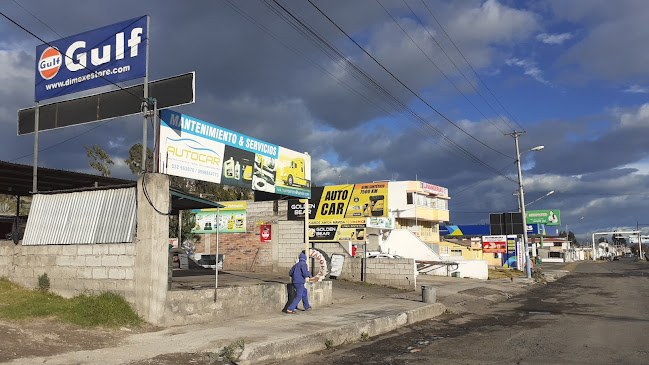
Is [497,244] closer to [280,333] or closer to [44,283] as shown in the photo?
[280,333]

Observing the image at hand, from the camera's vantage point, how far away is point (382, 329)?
12.8 metres

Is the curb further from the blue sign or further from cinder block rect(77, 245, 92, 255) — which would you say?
the blue sign

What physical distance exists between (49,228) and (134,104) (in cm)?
388

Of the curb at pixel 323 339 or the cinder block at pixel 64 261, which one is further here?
the cinder block at pixel 64 261

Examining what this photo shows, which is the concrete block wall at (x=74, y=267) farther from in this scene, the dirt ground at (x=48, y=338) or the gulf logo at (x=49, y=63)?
the gulf logo at (x=49, y=63)

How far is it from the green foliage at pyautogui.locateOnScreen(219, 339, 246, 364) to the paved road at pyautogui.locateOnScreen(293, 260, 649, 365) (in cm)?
116

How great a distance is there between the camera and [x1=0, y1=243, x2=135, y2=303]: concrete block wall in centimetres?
1159

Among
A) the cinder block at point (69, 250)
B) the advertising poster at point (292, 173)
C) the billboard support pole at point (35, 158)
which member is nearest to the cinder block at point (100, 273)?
the cinder block at point (69, 250)

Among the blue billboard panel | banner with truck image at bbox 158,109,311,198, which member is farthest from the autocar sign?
banner with truck image at bbox 158,109,311,198

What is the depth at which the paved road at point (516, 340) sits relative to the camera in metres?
Result: 8.96

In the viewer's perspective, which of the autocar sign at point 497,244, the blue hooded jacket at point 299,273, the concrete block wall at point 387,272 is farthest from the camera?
the autocar sign at point 497,244

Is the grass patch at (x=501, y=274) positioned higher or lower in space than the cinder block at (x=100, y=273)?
lower

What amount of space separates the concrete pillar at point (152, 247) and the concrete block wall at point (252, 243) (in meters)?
12.7

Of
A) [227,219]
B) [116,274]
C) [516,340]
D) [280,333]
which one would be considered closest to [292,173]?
[116,274]
